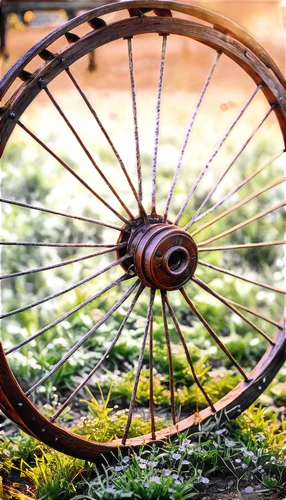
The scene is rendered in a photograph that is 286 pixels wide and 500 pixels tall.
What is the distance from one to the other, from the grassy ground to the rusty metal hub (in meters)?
0.67

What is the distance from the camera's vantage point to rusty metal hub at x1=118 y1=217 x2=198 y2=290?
2570 mm

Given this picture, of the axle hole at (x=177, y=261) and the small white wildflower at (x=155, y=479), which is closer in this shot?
the small white wildflower at (x=155, y=479)

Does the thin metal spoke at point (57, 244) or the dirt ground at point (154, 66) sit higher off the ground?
the dirt ground at point (154, 66)

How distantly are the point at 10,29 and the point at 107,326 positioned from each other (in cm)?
391

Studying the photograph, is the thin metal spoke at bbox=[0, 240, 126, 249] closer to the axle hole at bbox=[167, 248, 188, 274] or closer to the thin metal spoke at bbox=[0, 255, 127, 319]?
the thin metal spoke at bbox=[0, 255, 127, 319]

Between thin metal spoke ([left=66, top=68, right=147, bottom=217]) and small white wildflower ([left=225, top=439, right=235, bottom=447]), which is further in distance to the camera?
small white wildflower ([left=225, top=439, right=235, bottom=447])

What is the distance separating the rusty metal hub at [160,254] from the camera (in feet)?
8.43

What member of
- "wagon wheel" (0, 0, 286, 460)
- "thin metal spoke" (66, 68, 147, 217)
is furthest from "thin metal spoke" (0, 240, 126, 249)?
"thin metal spoke" (66, 68, 147, 217)

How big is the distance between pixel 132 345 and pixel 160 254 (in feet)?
4.33

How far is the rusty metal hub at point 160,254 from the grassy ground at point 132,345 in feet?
2.18

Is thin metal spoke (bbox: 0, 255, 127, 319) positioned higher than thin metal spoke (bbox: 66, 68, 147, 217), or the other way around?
thin metal spoke (bbox: 66, 68, 147, 217)

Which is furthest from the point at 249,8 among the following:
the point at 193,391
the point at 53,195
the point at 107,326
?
the point at 193,391

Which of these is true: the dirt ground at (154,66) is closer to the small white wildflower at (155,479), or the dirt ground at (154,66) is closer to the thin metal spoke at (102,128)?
the thin metal spoke at (102,128)

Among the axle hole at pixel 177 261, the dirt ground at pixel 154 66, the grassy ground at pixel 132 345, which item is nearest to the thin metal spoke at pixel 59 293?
the axle hole at pixel 177 261
